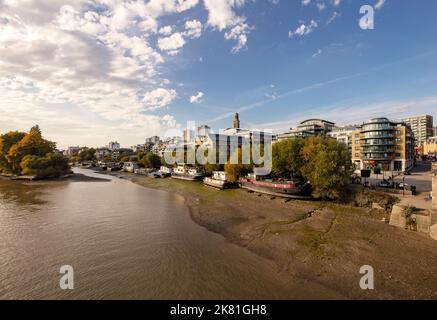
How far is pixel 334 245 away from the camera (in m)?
17.1

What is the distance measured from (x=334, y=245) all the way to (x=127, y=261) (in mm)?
16870

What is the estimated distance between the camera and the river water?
477 inches

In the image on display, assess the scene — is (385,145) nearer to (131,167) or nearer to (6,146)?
(131,167)

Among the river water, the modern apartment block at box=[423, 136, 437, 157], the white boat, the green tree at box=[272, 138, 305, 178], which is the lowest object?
the river water

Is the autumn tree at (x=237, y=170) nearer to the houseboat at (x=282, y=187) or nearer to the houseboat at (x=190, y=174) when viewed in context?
the houseboat at (x=282, y=187)

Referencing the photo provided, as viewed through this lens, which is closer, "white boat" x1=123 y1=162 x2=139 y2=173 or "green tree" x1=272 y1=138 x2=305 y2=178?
"green tree" x1=272 y1=138 x2=305 y2=178

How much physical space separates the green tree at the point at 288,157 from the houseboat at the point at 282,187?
11.6 feet

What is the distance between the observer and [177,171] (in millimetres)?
71625

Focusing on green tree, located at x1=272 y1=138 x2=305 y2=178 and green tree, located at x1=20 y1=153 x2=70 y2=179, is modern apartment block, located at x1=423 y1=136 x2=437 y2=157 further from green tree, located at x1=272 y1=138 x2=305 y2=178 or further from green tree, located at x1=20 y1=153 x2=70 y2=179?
green tree, located at x1=20 y1=153 x2=70 y2=179

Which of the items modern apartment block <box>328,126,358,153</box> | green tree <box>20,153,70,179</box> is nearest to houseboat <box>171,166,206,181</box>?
green tree <box>20,153,70,179</box>

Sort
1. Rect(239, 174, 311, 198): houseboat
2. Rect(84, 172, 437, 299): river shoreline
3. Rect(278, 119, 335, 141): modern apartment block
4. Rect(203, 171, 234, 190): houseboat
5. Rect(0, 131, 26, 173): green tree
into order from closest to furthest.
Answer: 1. Rect(84, 172, 437, 299): river shoreline
2. Rect(239, 174, 311, 198): houseboat
3. Rect(203, 171, 234, 190): houseboat
4. Rect(0, 131, 26, 173): green tree
5. Rect(278, 119, 335, 141): modern apartment block

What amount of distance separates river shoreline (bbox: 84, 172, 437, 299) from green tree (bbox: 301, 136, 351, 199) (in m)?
3.29

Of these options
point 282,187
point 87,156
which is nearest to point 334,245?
point 282,187
